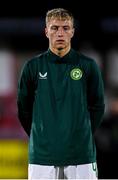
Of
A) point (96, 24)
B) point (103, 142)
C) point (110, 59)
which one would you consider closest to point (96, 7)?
point (96, 24)

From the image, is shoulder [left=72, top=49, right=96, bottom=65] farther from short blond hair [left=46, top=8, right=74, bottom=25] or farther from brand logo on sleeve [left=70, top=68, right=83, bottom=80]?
short blond hair [left=46, top=8, right=74, bottom=25]

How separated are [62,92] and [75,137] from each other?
22 centimetres

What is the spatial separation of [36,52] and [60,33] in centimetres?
388

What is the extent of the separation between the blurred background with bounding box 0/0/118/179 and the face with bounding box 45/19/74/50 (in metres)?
3.59

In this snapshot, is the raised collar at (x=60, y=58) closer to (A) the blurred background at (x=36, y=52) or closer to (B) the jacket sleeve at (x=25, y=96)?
(B) the jacket sleeve at (x=25, y=96)

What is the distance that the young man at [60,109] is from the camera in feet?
8.68

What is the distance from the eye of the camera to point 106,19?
253 inches

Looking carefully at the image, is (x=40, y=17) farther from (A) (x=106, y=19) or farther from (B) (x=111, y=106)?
(B) (x=111, y=106)

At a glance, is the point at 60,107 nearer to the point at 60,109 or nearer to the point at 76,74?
the point at 60,109

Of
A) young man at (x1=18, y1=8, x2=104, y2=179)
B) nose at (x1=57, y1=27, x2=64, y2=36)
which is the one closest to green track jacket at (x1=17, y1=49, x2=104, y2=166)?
A: young man at (x1=18, y1=8, x2=104, y2=179)

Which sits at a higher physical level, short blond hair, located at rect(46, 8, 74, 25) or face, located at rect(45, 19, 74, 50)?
short blond hair, located at rect(46, 8, 74, 25)

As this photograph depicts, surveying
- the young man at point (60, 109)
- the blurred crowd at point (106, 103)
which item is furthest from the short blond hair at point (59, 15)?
the blurred crowd at point (106, 103)

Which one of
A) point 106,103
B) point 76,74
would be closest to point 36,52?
point 106,103

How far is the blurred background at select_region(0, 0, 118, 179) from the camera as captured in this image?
628 centimetres
